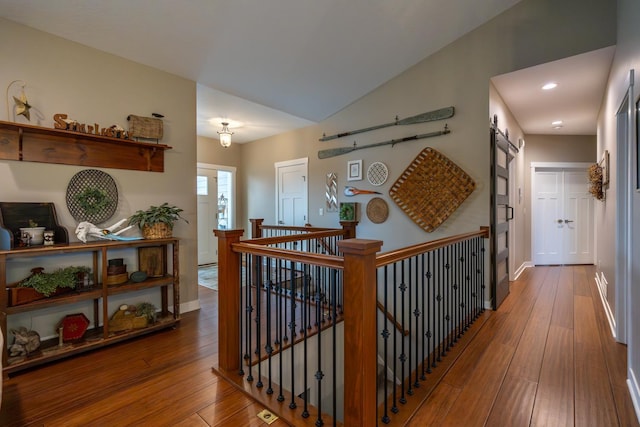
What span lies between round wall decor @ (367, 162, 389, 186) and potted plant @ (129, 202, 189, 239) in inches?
100

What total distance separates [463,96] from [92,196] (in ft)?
12.8

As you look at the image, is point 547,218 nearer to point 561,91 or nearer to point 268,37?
point 561,91

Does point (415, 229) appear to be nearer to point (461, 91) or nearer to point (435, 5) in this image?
point (461, 91)

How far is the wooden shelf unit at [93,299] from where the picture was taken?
207 cm

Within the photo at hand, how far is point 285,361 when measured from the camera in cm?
254

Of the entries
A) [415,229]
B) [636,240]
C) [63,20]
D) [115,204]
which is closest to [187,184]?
[115,204]

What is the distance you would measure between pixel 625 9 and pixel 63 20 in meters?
4.32

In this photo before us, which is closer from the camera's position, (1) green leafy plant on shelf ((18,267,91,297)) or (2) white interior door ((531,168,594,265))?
(1) green leafy plant on shelf ((18,267,91,297))

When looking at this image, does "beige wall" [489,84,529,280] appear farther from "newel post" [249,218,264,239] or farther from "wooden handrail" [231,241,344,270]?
"newel post" [249,218,264,239]

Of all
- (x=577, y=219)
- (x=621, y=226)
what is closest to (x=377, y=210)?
(x=621, y=226)

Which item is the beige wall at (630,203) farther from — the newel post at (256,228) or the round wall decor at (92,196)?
the round wall decor at (92,196)

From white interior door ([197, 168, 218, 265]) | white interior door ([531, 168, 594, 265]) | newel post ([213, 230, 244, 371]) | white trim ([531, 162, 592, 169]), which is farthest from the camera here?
white interior door ([197, 168, 218, 265])

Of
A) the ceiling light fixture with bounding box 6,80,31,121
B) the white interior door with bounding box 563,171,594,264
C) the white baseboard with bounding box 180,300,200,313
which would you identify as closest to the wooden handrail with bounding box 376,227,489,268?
the white baseboard with bounding box 180,300,200,313

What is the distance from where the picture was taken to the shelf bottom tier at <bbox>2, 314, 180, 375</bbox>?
2098 millimetres
